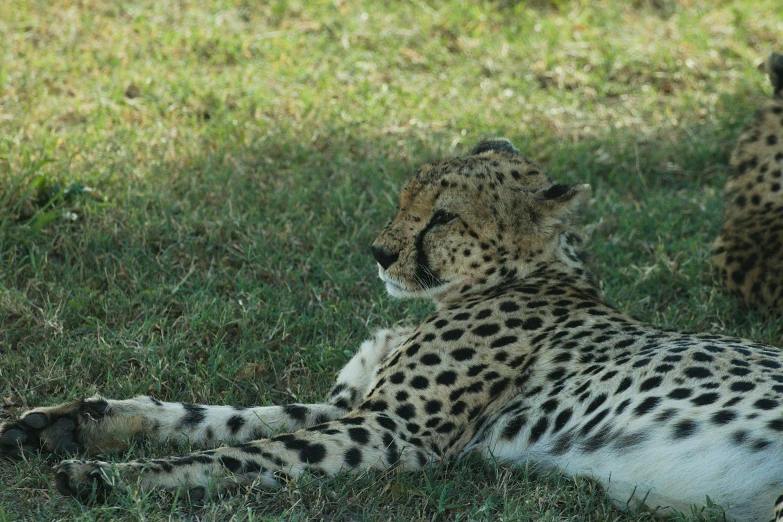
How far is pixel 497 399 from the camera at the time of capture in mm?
3639

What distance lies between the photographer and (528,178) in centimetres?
409

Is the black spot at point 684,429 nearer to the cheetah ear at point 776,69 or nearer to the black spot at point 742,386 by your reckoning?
the black spot at point 742,386

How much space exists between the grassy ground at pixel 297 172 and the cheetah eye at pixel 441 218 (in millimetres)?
771

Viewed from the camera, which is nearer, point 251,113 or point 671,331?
point 671,331

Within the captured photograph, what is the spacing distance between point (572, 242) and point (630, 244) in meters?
1.44

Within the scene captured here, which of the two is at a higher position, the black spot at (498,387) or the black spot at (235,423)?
the black spot at (498,387)

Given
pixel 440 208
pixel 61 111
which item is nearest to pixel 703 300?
pixel 440 208

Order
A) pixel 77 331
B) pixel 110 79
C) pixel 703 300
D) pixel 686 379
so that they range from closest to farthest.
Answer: pixel 686 379
pixel 77 331
pixel 703 300
pixel 110 79

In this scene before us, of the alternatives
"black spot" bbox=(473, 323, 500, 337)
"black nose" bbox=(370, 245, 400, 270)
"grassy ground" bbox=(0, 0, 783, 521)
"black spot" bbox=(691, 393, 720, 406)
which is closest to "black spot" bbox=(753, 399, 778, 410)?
"black spot" bbox=(691, 393, 720, 406)

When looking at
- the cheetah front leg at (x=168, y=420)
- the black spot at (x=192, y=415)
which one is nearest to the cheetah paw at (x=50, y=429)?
the cheetah front leg at (x=168, y=420)

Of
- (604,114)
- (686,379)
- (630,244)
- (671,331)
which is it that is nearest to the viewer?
(686,379)

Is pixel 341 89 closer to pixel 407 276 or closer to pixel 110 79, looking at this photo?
pixel 110 79

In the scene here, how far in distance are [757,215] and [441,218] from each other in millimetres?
2083

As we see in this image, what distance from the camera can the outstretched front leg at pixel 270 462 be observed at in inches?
124
